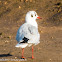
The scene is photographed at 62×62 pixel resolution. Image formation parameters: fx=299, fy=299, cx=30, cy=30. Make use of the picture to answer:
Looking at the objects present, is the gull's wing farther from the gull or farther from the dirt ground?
the dirt ground

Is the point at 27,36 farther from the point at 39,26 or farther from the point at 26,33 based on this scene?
the point at 39,26

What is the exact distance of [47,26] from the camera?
1820 centimetres

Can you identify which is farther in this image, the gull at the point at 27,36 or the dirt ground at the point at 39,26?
the dirt ground at the point at 39,26

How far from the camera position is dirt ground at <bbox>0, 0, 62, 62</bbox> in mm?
10797

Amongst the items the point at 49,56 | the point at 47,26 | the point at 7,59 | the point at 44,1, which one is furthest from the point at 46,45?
the point at 44,1

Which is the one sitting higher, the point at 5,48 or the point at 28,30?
the point at 28,30

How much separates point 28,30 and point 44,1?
13.4 meters

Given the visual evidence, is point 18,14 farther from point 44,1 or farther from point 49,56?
point 49,56

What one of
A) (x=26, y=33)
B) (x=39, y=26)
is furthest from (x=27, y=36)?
(x=39, y=26)

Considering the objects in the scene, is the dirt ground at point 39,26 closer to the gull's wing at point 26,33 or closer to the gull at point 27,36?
the gull at point 27,36

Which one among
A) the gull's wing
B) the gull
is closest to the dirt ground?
the gull

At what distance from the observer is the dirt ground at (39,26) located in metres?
10.8

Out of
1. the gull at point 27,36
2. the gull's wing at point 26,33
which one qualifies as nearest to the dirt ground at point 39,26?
the gull at point 27,36

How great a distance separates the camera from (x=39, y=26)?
18.3m
